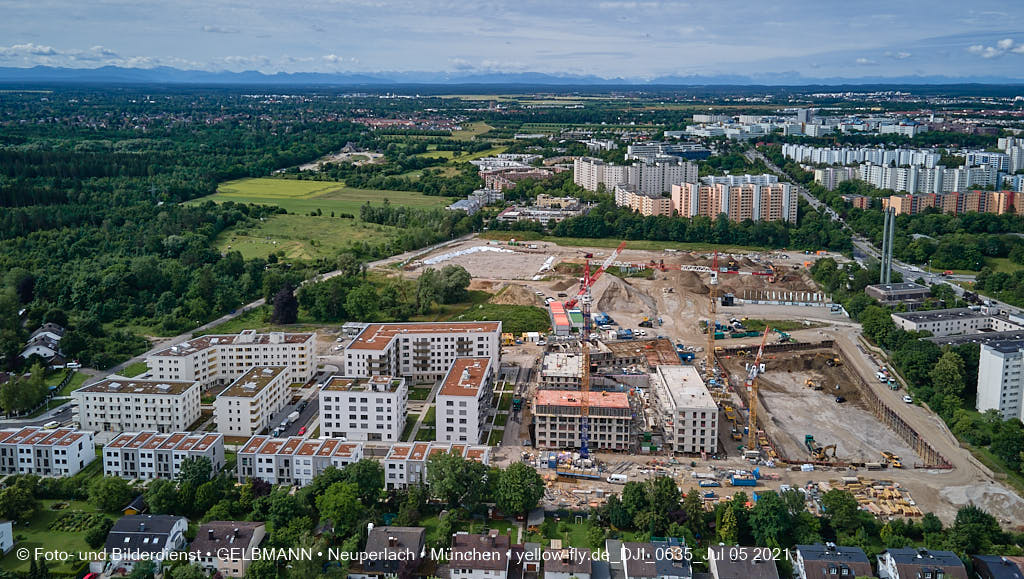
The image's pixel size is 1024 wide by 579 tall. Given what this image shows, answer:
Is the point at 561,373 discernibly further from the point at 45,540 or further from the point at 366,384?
the point at 45,540

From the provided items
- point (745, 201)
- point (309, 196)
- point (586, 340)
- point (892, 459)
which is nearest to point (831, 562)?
point (892, 459)

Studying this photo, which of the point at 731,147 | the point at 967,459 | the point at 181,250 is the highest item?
the point at 731,147

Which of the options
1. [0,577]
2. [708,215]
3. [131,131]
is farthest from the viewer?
[131,131]

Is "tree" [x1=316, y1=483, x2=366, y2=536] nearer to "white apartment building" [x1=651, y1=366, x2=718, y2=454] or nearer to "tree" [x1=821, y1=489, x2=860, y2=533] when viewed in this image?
"white apartment building" [x1=651, y1=366, x2=718, y2=454]

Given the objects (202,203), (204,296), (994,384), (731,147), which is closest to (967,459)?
(994,384)

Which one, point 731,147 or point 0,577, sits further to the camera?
point 731,147

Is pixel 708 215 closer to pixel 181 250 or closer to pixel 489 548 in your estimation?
pixel 181 250

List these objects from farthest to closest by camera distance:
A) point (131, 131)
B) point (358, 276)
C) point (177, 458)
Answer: point (131, 131) → point (358, 276) → point (177, 458)

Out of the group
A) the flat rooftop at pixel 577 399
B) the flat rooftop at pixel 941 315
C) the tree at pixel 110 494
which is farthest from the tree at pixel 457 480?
the flat rooftop at pixel 941 315
